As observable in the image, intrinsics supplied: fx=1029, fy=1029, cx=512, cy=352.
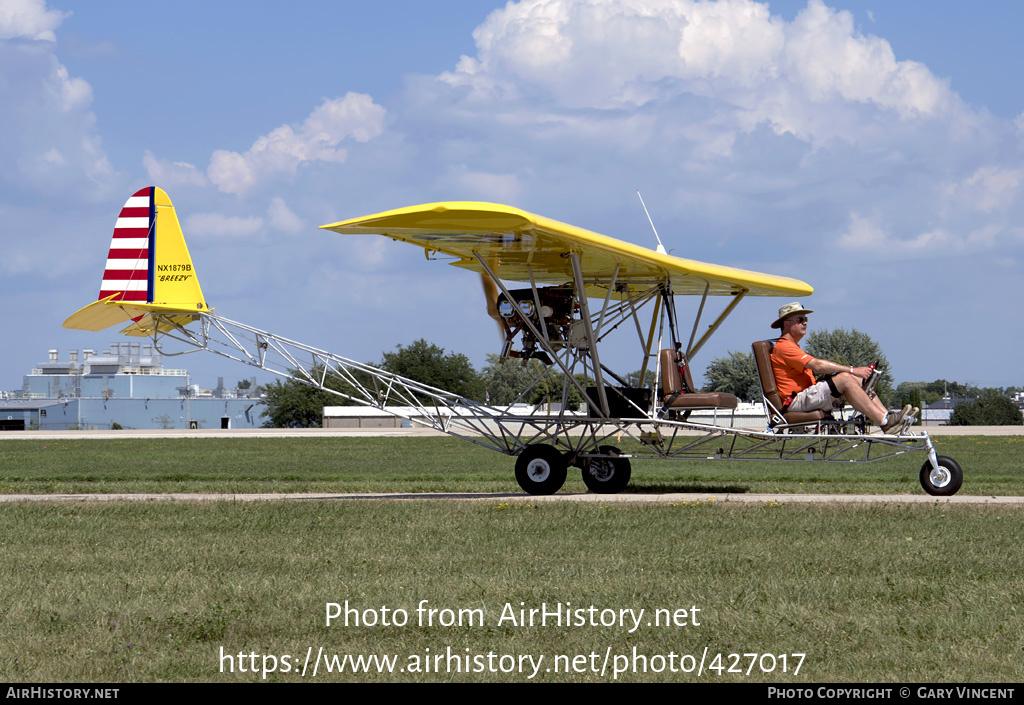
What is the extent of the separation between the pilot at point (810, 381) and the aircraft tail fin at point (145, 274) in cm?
884

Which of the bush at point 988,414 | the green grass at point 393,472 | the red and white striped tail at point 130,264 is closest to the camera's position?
→ the red and white striped tail at point 130,264

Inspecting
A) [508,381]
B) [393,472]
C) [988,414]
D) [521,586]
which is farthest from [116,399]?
[521,586]

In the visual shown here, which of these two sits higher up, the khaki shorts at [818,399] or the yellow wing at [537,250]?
the yellow wing at [537,250]

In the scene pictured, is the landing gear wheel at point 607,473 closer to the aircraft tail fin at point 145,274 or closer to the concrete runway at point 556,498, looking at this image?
the concrete runway at point 556,498

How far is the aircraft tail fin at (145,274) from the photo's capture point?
1611cm

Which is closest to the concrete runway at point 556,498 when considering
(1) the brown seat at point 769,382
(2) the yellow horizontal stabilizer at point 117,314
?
(1) the brown seat at point 769,382

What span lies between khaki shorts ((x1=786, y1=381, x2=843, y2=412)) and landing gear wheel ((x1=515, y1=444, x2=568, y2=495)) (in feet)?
11.3

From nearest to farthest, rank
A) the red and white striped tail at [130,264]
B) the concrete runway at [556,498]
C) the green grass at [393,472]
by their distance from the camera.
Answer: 1. the concrete runway at [556,498]
2. the red and white striped tail at [130,264]
3. the green grass at [393,472]

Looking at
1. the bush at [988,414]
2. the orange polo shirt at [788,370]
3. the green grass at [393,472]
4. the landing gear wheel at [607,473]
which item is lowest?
the green grass at [393,472]

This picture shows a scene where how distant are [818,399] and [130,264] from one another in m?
10.6

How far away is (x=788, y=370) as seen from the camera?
14.2 m

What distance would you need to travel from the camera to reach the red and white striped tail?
16109 mm

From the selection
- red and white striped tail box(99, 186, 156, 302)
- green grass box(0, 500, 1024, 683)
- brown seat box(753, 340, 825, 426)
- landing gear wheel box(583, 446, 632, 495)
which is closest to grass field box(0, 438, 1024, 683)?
green grass box(0, 500, 1024, 683)
